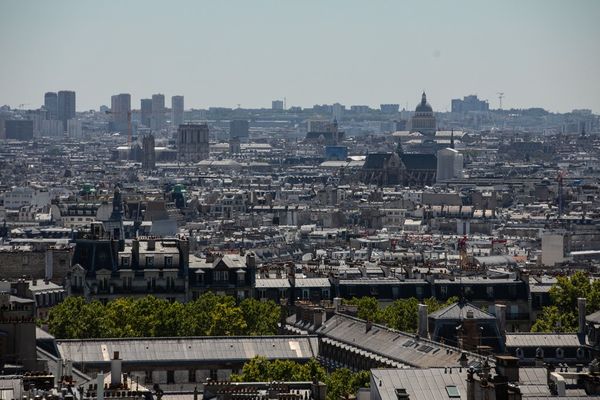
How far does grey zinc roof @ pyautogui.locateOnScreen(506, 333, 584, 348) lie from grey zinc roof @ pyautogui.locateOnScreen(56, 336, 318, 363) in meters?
6.15

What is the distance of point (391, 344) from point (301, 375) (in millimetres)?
9641

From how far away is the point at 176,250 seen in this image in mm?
92938

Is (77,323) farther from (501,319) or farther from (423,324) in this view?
(501,319)

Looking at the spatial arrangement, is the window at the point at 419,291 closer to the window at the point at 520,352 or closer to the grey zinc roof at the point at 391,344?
the grey zinc roof at the point at 391,344

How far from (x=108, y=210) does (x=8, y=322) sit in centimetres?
12165

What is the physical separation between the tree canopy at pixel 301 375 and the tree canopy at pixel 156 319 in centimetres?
Result: 1396

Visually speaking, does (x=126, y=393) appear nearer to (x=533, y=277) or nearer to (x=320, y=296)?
(x=320, y=296)

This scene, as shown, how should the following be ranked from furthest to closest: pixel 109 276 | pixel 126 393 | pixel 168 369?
pixel 109 276
pixel 168 369
pixel 126 393

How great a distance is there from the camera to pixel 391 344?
67.2m

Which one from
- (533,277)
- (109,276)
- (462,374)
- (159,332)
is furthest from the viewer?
(533,277)

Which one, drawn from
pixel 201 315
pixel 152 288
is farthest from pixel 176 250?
pixel 201 315

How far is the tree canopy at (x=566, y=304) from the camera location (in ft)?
260

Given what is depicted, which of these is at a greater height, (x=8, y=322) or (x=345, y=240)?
(x=8, y=322)

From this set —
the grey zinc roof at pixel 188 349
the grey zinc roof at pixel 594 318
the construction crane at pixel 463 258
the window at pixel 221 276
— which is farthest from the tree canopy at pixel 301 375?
the construction crane at pixel 463 258
